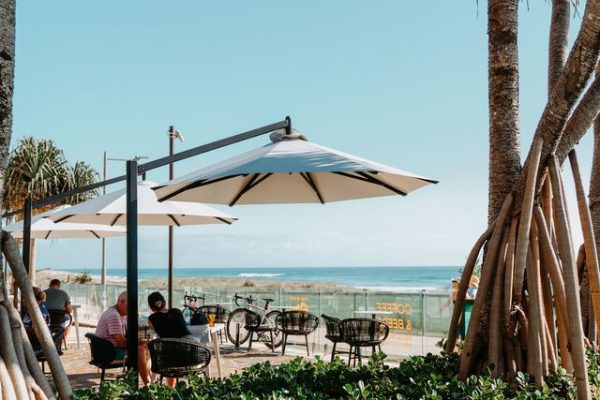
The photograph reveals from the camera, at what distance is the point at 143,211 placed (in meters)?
7.29

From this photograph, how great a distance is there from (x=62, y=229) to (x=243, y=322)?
3573 millimetres

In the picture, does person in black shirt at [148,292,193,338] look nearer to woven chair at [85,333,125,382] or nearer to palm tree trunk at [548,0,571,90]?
woven chair at [85,333,125,382]

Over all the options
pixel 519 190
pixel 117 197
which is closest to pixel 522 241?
pixel 519 190

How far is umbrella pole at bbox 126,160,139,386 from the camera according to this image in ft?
16.4

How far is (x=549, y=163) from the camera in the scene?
4.27 m

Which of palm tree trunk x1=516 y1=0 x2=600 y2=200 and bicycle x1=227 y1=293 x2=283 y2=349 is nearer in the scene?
palm tree trunk x1=516 y1=0 x2=600 y2=200

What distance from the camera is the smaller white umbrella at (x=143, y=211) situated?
7145 mm

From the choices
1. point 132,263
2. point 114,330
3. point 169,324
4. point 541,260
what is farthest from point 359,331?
point 541,260

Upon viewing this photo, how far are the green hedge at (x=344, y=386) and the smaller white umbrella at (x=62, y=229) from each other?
7.09 m

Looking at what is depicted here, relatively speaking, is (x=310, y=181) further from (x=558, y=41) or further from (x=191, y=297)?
(x=191, y=297)

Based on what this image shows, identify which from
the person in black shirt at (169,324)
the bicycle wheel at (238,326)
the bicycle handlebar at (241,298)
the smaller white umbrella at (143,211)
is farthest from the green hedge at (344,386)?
the bicycle handlebar at (241,298)

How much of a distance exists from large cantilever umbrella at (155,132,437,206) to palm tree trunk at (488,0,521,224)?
72 cm

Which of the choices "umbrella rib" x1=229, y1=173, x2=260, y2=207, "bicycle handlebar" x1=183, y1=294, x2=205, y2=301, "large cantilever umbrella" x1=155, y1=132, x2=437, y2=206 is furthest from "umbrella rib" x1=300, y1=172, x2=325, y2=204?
"bicycle handlebar" x1=183, y1=294, x2=205, y2=301

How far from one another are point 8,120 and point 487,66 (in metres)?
3.39
